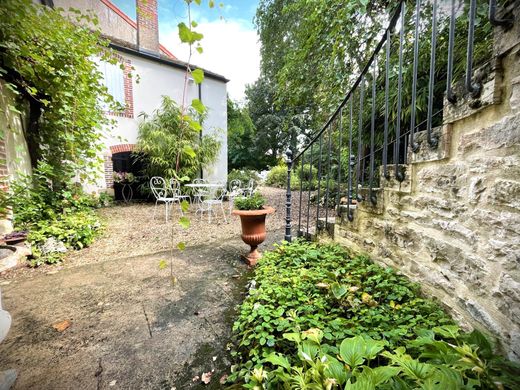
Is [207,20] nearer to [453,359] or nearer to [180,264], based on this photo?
[453,359]

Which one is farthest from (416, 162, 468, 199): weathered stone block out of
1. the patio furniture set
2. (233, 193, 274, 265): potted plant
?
the patio furniture set

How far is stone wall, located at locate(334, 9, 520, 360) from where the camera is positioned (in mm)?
885

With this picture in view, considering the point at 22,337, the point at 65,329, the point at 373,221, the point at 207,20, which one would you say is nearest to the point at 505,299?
the point at 373,221

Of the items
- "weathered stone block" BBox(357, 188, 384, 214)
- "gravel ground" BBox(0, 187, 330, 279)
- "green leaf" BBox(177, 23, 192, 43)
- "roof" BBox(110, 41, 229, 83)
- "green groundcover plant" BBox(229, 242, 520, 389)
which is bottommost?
"gravel ground" BBox(0, 187, 330, 279)

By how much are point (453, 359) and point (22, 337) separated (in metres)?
2.38

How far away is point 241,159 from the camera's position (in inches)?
667

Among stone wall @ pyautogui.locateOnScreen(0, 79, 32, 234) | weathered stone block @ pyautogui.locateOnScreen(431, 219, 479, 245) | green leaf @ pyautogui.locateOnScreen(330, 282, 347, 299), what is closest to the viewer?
weathered stone block @ pyautogui.locateOnScreen(431, 219, 479, 245)

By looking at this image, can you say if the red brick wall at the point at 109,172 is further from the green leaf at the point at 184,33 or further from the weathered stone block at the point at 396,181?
the weathered stone block at the point at 396,181

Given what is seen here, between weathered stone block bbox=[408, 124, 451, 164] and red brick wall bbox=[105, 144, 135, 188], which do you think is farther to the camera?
red brick wall bbox=[105, 144, 135, 188]

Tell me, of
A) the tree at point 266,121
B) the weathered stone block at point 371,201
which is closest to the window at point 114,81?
the weathered stone block at point 371,201

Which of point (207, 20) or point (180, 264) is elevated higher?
point (207, 20)

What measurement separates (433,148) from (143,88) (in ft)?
25.5

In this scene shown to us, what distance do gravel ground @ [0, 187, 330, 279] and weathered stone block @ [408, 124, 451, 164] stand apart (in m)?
2.45

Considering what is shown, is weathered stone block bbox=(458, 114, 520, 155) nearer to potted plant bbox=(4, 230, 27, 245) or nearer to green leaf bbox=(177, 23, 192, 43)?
green leaf bbox=(177, 23, 192, 43)
